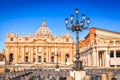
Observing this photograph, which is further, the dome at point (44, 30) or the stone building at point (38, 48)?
the dome at point (44, 30)

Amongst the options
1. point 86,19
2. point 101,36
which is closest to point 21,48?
point 101,36

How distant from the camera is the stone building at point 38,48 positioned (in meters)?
87.0

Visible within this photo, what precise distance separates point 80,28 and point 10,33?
72.9 meters

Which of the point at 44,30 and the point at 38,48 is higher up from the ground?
the point at 44,30

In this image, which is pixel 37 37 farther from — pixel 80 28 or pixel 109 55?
pixel 80 28

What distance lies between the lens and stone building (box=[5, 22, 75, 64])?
87.0m

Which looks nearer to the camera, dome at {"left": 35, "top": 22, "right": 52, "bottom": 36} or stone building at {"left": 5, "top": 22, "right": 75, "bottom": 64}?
stone building at {"left": 5, "top": 22, "right": 75, "bottom": 64}

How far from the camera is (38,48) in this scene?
8788 cm

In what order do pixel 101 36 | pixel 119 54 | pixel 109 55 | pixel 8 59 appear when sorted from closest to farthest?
1. pixel 109 55
2. pixel 119 54
3. pixel 101 36
4. pixel 8 59

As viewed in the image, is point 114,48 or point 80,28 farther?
point 114,48

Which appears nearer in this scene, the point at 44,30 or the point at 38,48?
the point at 38,48

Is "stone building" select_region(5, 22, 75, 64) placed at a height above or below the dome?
below

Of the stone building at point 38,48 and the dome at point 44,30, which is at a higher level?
the dome at point 44,30

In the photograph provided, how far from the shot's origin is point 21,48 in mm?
87250
